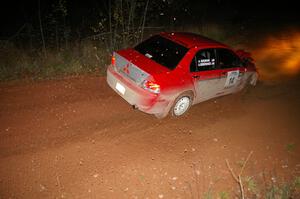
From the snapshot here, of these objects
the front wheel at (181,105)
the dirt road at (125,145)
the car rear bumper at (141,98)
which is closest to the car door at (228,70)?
the dirt road at (125,145)

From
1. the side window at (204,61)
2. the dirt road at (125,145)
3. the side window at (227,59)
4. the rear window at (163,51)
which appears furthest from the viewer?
the side window at (227,59)

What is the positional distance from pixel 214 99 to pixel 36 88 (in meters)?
4.70

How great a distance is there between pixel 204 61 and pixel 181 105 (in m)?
1.12

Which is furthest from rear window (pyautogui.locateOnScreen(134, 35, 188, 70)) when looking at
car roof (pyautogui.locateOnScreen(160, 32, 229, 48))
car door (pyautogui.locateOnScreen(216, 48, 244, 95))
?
car door (pyautogui.locateOnScreen(216, 48, 244, 95))

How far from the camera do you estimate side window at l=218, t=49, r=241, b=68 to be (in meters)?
6.54

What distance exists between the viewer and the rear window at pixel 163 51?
5.76 meters

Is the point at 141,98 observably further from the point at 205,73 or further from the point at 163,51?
the point at 205,73

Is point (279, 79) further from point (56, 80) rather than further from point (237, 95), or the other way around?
point (56, 80)

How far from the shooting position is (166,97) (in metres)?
5.58

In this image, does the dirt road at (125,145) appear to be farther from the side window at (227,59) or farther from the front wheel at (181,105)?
the side window at (227,59)

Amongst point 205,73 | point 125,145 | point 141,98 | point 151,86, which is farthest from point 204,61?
point 125,145

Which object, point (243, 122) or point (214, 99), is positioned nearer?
point (243, 122)

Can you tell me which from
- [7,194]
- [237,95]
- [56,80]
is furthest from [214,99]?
[7,194]

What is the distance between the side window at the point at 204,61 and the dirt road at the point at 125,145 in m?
1.21
